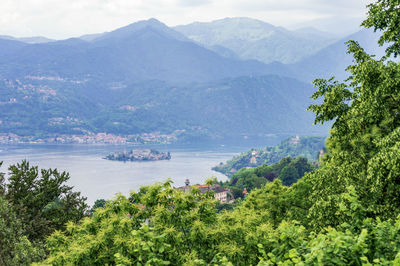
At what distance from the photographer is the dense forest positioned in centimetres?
623

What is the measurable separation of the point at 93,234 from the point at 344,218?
645 cm

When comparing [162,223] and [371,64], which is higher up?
[371,64]

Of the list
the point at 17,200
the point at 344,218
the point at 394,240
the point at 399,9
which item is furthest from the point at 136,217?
the point at 17,200

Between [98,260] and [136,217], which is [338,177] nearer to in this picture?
[136,217]

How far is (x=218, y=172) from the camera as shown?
130000 millimetres

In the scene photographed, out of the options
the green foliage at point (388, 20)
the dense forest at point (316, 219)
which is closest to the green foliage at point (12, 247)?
the dense forest at point (316, 219)

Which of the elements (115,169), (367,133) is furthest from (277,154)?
(367,133)

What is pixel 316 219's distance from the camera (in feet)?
38.1

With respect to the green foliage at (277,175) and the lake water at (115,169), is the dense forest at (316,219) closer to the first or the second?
the green foliage at (277,175)

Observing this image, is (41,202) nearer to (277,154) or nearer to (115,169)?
(115,169)

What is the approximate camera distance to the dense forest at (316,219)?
6.23 metres

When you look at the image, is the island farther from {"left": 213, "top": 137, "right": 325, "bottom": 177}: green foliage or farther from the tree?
the tree

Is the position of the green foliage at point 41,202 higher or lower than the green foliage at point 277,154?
higher

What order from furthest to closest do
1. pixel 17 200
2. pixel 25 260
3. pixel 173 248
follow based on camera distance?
pixel 17 200 < pixel 25 260 < pixel 173 248
